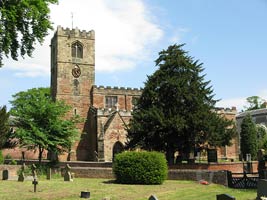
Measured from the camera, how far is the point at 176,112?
29578 millimetres

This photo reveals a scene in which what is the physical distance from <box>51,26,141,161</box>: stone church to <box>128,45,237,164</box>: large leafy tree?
15.7m

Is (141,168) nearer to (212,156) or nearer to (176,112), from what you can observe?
(176,112)

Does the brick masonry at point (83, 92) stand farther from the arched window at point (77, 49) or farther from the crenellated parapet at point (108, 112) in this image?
the arched window at point (77, 49)

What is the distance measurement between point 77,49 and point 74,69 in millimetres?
2922

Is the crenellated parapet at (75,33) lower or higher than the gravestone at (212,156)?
higher

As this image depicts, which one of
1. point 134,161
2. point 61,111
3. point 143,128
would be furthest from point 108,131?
point 134,161

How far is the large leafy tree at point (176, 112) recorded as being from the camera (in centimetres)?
2906

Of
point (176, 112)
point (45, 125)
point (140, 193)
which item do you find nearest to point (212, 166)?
point (176, 112)

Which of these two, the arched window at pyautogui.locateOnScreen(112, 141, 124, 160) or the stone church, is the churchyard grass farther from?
the stone church

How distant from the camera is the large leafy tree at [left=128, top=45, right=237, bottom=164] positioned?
1144 inches

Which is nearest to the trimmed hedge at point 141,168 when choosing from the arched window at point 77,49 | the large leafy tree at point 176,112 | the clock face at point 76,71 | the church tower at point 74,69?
the large leafy tree at point 176,112

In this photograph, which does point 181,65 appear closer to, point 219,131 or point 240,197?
point 219,131

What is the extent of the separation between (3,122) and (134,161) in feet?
59.7

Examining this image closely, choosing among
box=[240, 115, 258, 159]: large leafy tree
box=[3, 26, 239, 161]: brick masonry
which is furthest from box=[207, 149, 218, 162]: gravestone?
box=[240, 115, 258, 159]: large leafy tree
